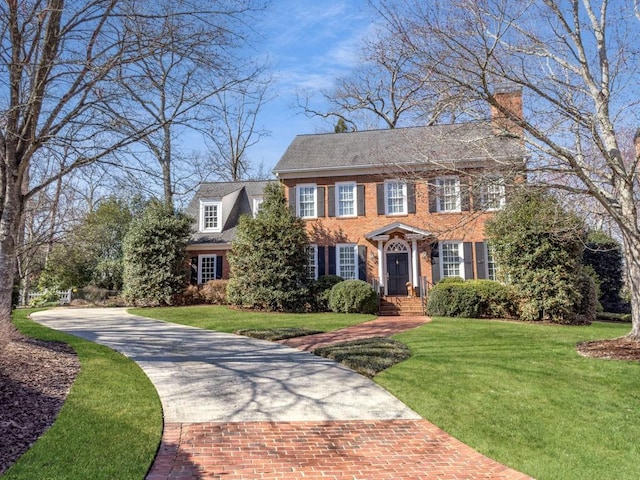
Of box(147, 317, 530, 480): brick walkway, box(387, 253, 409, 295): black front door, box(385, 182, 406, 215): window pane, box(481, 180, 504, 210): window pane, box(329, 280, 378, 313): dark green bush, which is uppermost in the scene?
box(385, 182, 406, 215): window pane

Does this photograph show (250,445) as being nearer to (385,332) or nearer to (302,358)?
(302,358)

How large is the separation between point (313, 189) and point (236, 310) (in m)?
6.34

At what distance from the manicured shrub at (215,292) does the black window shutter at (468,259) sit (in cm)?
1002

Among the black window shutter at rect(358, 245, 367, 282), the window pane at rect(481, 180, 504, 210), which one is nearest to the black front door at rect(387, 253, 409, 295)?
the black window shutter at rect(358, 245, 367, 282)

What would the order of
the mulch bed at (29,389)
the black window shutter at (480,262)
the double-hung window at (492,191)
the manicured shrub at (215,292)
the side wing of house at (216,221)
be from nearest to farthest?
1. the mulch bed at (29,389)
2. the double-hung window at (492,191)
3. the black window shutter at (480,262)
4. the manicured shrub at (215,292)
5. the side wing of house at (216,221)

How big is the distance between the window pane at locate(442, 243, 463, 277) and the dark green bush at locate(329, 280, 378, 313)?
352 centimetres

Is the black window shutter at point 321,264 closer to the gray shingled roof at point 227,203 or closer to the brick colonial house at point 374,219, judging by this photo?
Answer: the brick colonial house at point 374,219

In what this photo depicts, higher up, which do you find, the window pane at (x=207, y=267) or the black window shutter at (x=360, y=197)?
the black window shutter at (x=360, y=197)

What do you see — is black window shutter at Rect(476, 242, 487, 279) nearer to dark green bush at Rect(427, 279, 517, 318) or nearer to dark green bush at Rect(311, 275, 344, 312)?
dark green bush at Rect(427, 279, 517, 318)

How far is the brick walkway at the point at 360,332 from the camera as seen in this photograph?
1069 cm

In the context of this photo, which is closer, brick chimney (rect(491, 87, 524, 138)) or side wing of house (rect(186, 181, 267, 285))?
brick chimney (rect(491, 87, 524, 138))

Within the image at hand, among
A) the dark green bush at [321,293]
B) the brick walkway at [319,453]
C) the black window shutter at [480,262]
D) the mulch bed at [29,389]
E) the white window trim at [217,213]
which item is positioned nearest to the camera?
the brick walkway at [319,453]

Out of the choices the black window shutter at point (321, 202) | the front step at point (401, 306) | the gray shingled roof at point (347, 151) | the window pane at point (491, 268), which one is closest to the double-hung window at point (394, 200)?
the gray shingled roof at point (347, 151)

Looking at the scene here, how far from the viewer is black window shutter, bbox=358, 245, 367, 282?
19.4 metres
